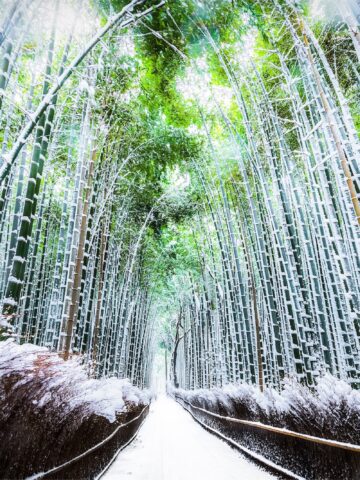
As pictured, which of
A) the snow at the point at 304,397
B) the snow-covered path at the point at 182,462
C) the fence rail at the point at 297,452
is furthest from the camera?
the snow-covered path at the point at 182,462

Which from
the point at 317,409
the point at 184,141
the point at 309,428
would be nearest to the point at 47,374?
the point at 317,409

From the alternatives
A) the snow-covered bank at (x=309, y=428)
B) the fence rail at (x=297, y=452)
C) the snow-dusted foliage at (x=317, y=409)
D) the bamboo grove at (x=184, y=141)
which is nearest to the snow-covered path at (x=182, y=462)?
the fence rail at (x=297, y=452)

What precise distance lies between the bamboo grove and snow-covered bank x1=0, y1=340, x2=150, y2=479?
0.20 meters

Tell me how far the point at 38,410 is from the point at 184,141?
5.58m

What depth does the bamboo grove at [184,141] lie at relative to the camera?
2.83 meters

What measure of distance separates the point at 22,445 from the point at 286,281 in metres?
3.73

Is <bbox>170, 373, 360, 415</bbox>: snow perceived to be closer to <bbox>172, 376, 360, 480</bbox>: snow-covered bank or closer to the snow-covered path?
<bbox>172, 376, 360, 480</bbox>: snow-covered bank

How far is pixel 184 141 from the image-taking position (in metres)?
6.45

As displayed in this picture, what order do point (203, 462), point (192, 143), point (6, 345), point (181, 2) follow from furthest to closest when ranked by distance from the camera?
point (192, 143), point (203, 462), point (181, 2), point (6, 345)

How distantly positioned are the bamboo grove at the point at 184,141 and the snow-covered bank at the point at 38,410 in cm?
20

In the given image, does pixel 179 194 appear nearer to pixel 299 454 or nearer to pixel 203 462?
pixel 203 462

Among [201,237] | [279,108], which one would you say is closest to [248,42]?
[279,108]

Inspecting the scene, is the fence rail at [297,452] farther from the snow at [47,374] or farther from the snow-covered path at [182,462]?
the snow at [47,374]

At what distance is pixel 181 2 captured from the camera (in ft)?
11.2
